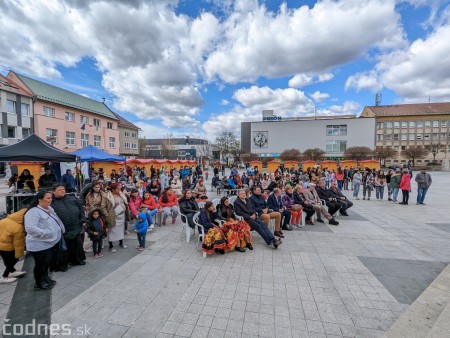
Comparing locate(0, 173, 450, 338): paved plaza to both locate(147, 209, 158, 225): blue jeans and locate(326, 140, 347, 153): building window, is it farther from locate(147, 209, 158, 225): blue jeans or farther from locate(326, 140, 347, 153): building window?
locate(326, 140, 347, 153): building window

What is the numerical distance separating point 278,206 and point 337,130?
66.8m

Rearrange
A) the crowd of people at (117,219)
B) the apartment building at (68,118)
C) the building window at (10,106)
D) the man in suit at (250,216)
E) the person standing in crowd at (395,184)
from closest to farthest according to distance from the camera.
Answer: the crowd of people at (117,219) → the man in suit at (250,216) → the person standing in crowd at (395,184) → the building window at (10,106) → the apartment building at (68,118)

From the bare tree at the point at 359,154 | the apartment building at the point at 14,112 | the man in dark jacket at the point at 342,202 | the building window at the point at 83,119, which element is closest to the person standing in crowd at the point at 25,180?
the man in dark jacket at the point at 342,202

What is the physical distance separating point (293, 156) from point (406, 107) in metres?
47.4

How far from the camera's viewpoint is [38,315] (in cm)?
302

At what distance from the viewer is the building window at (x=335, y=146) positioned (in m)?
64.1

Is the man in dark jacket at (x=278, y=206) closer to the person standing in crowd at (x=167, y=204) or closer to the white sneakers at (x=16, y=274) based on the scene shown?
the person standing in crowd at (x=167, y=204)

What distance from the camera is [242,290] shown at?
3570mm

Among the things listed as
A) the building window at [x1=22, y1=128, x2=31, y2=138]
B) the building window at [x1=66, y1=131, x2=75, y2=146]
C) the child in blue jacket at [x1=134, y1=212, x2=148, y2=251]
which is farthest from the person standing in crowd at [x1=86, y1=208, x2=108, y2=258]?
the building window at [x1=66, y1=131, x2=75, y2=146]

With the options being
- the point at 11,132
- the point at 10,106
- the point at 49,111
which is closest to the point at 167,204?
the point at 11,132

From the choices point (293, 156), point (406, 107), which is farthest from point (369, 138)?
point (293, 156)

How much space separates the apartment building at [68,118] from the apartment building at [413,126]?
70673mm

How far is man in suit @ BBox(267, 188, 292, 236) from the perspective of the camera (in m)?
6.67

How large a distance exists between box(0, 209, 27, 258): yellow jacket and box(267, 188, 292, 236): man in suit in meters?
5.63
